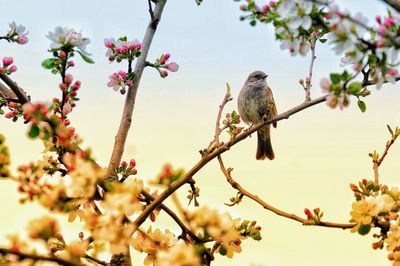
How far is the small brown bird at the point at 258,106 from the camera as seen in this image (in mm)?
7262

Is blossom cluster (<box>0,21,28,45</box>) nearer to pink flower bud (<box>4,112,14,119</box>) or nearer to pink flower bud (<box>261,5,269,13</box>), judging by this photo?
pink flower bud (<box>4,112,14,119</box>)

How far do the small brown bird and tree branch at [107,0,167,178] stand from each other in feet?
8.05

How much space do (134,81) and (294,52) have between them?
7.76ft

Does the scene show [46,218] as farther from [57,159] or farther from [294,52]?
[57,159]

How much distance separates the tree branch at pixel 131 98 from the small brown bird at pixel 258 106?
8.05 ft

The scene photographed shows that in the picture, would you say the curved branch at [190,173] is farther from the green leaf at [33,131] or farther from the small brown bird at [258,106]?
the small brown bird at [258,106]

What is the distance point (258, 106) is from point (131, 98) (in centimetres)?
298

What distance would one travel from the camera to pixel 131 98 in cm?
460

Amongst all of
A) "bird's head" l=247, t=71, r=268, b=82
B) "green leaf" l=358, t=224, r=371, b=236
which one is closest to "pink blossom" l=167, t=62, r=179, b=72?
"green leaf" l=358, t=224, r=371, b=236

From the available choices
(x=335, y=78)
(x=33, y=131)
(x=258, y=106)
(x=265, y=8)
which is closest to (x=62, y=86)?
(x=33, y=131)

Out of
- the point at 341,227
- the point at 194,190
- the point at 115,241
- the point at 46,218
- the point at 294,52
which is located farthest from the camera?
the point at 194,190

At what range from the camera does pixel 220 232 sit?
6.32ft

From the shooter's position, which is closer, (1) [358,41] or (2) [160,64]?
(1) [358,41]

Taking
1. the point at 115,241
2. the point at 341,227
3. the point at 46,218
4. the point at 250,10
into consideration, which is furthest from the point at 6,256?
the point at 341,227
